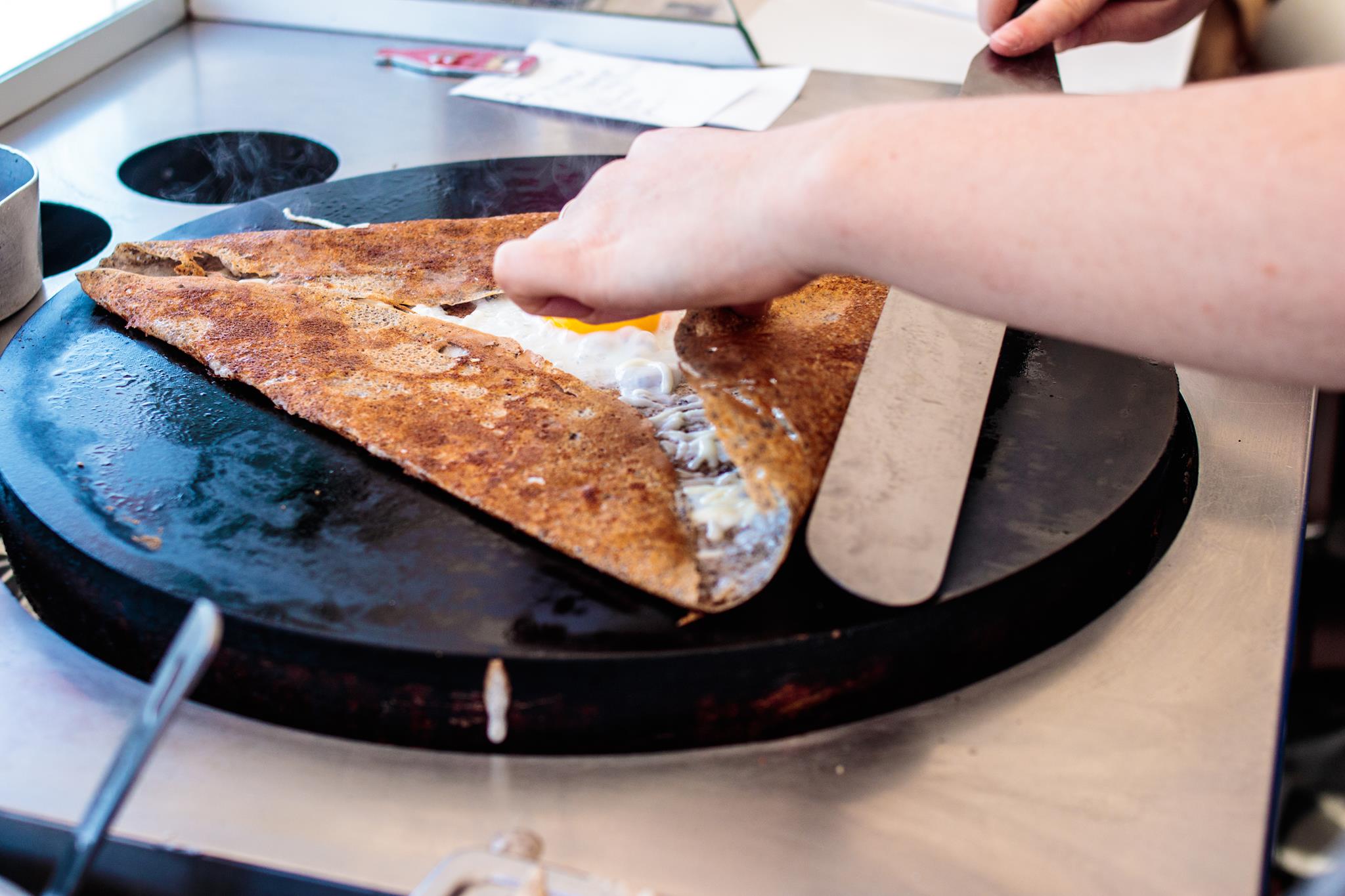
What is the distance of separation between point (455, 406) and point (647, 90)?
1.68 m

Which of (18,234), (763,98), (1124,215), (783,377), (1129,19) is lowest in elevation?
(763,98)

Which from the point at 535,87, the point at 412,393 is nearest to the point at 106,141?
the point at 535,87

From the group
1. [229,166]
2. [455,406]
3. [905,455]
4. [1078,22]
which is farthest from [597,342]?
[229,166]

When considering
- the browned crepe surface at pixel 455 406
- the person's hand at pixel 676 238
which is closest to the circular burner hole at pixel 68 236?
the browned crepe surface at pixel 455 406

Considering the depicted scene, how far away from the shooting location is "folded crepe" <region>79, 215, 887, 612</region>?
3.53 feet

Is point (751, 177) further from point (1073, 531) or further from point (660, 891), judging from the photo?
point (660, 891)

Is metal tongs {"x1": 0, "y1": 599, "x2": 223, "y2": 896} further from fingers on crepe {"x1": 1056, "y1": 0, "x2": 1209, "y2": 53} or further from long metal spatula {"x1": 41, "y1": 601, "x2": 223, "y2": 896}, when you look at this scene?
fingers on crepe {"x1": 1056, "y1": 0, "x2": 1209, "y2": 53}

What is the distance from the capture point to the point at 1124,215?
2.66ft

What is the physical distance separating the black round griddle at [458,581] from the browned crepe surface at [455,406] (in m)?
0.03

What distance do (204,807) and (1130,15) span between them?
1.91 metres

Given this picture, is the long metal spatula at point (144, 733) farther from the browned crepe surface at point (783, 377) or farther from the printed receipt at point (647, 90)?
the printed receipt at point (647, 90)

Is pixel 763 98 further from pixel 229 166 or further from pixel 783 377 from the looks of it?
pixel 783 377

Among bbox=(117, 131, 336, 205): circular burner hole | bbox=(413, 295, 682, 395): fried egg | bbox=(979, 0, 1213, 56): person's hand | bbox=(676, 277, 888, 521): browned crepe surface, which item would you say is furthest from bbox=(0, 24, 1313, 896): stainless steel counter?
bbox=(117, 131, 336, 205): circular burner hole

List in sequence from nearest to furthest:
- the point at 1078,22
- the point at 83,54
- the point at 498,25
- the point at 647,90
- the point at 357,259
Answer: the point at 357,259, the point at 1078,22, the point at 83,54, the point at 647,90, the point at 498,25
